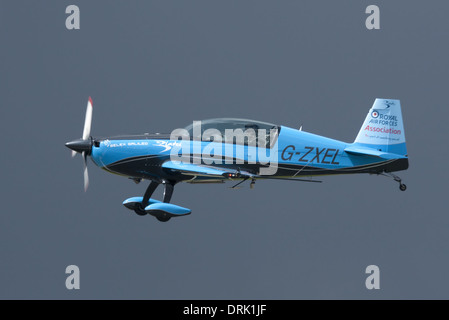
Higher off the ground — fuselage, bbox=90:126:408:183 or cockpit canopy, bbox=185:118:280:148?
cockpit canopy, bbox=185:118:280:148

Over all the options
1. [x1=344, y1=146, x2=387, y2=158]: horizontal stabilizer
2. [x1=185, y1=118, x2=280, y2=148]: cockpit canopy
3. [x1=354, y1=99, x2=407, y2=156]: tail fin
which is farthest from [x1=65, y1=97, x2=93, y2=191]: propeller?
[x1=354, y1=99, x2=407, y2=156]: tail fin

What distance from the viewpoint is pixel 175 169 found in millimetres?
24047

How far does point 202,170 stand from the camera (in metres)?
23.8

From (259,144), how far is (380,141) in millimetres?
3595

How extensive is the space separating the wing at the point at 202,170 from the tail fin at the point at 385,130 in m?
3.84

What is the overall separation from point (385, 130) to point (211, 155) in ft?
16.7

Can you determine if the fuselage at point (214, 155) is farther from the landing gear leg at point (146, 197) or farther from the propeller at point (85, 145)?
the landing gear leg at point (146, 197)

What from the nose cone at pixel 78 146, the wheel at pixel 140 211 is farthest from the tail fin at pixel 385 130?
the nose cone at pixel 78 146

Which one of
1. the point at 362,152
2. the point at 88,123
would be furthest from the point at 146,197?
the point at 362,152

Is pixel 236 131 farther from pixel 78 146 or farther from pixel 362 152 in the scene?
pixel 78 146

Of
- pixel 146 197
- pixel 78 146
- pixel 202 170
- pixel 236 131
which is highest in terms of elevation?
pixel 236 131

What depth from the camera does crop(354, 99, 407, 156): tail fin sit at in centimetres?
2597

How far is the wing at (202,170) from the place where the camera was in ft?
77.4

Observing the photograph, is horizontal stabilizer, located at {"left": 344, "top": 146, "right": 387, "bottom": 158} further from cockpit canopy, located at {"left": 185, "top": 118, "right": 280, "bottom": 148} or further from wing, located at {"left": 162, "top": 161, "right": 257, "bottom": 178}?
wing, located at {"left": 162, "top": 161, "right": 257, "bottom": 178}
